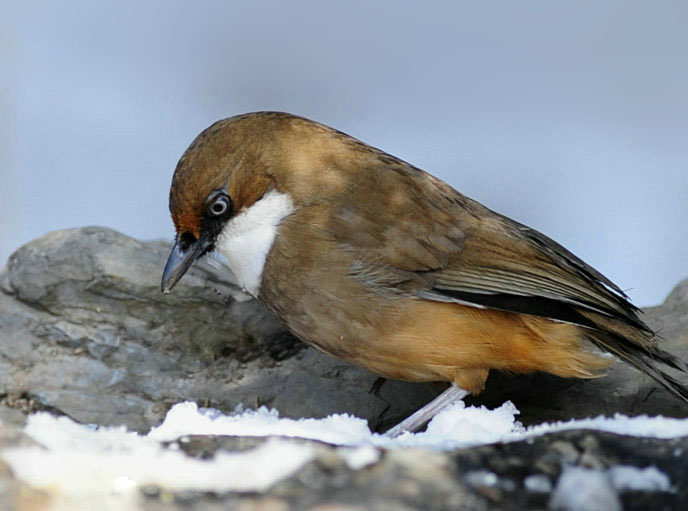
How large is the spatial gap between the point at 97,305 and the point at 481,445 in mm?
2441

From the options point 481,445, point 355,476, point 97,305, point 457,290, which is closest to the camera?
point 355,476

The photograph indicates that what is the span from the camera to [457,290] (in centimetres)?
393

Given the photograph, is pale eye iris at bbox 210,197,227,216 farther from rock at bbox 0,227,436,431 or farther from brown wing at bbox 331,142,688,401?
rock at bbox 0,227,436,431

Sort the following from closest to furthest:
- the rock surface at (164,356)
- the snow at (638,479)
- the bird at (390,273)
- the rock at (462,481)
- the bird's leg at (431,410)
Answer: the rock at (462,481) → the snow at (638,479) → the bird at (390,273) → the bird's leg at (431,410) → the rock surface at (164,356)

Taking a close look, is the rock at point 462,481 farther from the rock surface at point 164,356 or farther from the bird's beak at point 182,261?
the rock surface at point 164,356

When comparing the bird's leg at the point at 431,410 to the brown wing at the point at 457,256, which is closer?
the brown wing at the point at 457,256

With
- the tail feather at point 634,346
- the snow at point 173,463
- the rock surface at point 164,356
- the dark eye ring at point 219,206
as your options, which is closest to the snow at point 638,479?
the snow at point 173,463

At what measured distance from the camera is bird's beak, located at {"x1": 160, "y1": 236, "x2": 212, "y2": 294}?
4.08 meters

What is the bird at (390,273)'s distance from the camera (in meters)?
3.93

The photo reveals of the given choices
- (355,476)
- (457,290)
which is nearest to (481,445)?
(355,476)

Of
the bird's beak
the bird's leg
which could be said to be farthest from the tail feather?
the bird's beak

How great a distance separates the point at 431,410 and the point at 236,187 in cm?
109

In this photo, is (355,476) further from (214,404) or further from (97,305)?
(97,305)

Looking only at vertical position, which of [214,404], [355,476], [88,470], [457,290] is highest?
[457,290]
